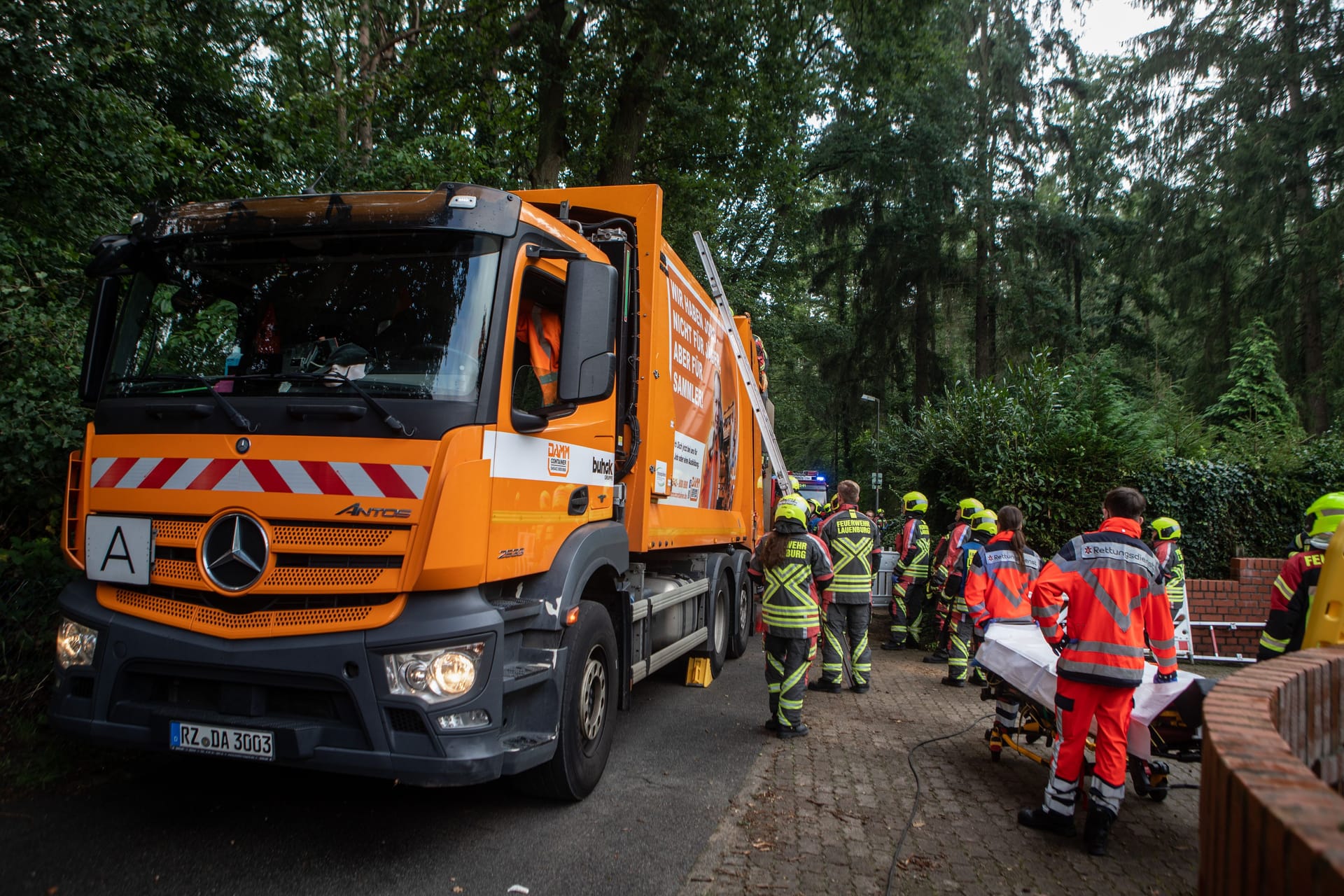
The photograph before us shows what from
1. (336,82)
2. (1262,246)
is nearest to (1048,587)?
(336,82)

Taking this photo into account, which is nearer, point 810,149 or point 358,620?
point 358,620

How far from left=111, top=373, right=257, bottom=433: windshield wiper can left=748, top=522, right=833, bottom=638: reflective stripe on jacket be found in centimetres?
375

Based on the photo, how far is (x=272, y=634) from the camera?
348 centimetres

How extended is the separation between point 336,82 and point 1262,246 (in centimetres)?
1960

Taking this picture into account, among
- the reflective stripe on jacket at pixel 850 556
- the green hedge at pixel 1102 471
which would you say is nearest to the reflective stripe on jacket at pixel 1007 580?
the reflective stripe on jacket at pixel 850 556

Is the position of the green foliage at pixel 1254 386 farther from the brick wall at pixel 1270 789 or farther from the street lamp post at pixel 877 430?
the brick wall at pixel 1270 789

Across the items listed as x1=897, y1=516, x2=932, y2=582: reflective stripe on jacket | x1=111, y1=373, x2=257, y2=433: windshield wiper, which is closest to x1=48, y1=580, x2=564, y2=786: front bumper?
x1=111, y1=373, x2=257, y2=433: windshield wiper

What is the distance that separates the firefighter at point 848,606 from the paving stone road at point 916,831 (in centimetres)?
130

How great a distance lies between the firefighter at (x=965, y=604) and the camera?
26.2 ft

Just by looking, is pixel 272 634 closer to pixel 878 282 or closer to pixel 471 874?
pixel 471 874

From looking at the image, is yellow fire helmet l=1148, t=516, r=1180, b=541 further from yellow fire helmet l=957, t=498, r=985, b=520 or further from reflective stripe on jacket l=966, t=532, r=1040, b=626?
reflective stripe on jacket l=966, t=532, r=1040, b=626

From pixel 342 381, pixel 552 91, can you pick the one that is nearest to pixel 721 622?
pixel 342 381

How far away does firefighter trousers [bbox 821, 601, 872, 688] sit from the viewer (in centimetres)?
776

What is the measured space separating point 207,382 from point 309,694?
1.43 m
